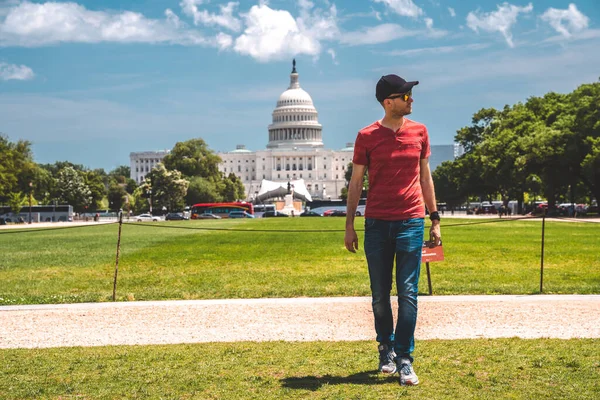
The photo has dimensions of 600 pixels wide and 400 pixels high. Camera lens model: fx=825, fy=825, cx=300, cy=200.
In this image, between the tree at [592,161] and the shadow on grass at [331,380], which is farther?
the tree at [592,161]

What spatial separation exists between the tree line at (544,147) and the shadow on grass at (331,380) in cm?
5748

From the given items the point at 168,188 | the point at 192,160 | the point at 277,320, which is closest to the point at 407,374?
the point at 277,320

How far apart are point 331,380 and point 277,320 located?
432 cm

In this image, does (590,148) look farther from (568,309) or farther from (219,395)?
(219,395)

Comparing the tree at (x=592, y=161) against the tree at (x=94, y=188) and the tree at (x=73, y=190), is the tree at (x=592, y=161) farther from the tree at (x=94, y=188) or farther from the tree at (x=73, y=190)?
the tree at (x=94, y=188)

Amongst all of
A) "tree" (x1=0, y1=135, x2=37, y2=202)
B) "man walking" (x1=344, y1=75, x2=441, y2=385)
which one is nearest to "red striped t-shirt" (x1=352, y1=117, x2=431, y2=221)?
"man walking" (x1=344, y1=75, x2=441, y2=385)

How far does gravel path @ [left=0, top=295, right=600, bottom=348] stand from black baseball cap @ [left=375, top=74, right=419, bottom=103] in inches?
134

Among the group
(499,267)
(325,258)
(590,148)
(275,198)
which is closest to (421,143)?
(499,267)

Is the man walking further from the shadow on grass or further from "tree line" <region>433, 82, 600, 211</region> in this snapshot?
"tree line" <region>433, 82, 600, 211</region>

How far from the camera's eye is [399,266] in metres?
7.20

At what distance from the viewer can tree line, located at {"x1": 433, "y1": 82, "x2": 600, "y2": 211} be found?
2623 inches

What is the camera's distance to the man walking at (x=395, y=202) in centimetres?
715

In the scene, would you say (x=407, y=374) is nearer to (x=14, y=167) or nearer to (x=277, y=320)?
(x=277, y=320)

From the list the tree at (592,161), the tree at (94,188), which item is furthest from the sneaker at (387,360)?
the tree at (94,188)
